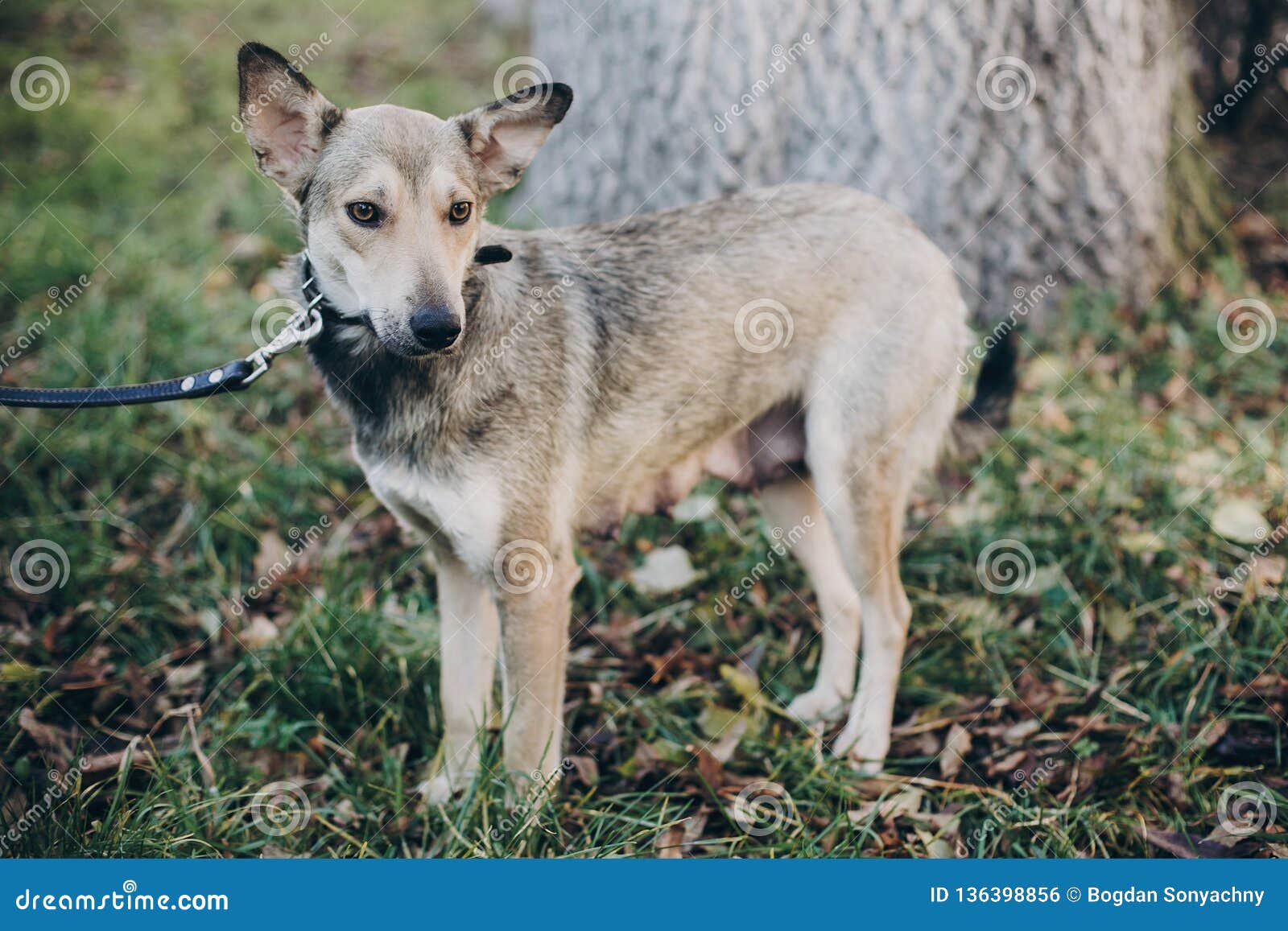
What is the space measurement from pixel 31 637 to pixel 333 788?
1406 mm

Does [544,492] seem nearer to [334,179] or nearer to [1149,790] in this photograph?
[334,179]

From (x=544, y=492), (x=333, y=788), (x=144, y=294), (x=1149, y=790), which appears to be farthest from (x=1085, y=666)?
(x=144, y=294)

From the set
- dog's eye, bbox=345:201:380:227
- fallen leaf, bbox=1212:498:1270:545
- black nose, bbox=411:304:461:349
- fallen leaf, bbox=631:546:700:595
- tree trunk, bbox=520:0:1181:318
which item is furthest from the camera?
tree trunk, bbox=520:0:1181:318

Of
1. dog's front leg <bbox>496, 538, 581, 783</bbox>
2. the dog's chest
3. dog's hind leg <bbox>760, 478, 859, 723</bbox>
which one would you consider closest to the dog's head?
the dog's chest

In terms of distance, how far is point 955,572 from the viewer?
3.94 m

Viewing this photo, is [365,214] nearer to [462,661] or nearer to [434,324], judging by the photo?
[434,324]

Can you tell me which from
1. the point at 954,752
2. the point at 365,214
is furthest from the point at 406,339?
the point at 954,752

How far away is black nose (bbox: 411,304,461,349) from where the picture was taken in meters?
2.39

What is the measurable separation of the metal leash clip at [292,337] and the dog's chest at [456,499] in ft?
1.25

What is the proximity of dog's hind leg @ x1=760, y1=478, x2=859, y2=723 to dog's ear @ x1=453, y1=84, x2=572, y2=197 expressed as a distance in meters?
1.58

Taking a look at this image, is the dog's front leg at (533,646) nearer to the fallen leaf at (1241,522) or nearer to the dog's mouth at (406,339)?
the dog's mouth at (406,339)

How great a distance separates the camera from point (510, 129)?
275 cm

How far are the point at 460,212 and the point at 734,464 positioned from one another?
1465 mm

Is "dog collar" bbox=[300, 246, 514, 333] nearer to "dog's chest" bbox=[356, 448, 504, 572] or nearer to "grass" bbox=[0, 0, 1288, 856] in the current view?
"dog's chest" bbox=[356, 448, 504, 572]
